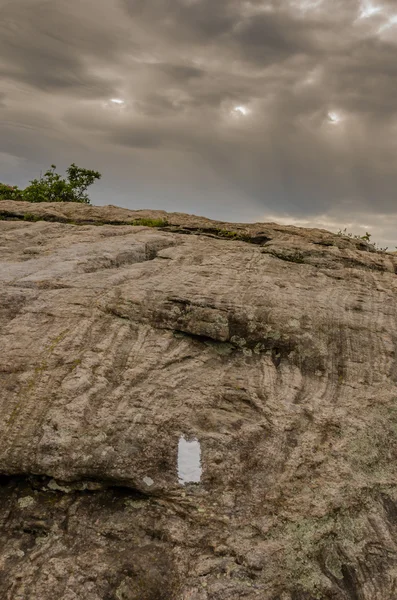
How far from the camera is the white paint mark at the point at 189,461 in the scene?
8000 millimetres

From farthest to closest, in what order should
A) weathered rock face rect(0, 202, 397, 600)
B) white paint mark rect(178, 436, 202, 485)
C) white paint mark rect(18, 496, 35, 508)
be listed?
white paint mark rect(18, 496, 35, 508) < white paint mark rect(178, 436, 202, 485) < weathered rock face rect(0, 202, 397, 600)

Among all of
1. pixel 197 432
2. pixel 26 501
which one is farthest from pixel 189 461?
pixel 26 501

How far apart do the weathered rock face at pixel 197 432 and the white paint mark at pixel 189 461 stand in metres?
0.11

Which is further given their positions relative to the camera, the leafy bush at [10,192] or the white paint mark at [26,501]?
the leafy bush at [10,192]

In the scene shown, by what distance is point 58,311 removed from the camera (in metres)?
10.6

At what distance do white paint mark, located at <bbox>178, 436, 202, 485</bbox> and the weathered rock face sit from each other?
0.11 meters

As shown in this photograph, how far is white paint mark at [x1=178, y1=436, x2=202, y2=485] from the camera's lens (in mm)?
8000

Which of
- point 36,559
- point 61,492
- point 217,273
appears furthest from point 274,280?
point 36,559

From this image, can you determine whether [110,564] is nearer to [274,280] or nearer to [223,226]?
[274,280]

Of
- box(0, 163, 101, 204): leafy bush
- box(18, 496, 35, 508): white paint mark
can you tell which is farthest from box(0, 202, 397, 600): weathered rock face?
box(0, 163, 101, 204): leafy bush

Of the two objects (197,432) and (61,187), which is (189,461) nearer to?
(197,432)

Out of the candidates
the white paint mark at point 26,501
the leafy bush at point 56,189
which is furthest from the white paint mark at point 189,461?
the leafy bush at point 56,189

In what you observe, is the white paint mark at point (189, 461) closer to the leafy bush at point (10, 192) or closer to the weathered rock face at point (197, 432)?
the weathered rock face at point (197, 432)

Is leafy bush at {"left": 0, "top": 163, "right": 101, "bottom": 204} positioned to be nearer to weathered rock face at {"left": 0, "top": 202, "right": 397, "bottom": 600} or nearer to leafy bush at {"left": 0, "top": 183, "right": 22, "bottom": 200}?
leafy bush at {"left": 0, "top": 183, "right": 22, "bottom": 200}
